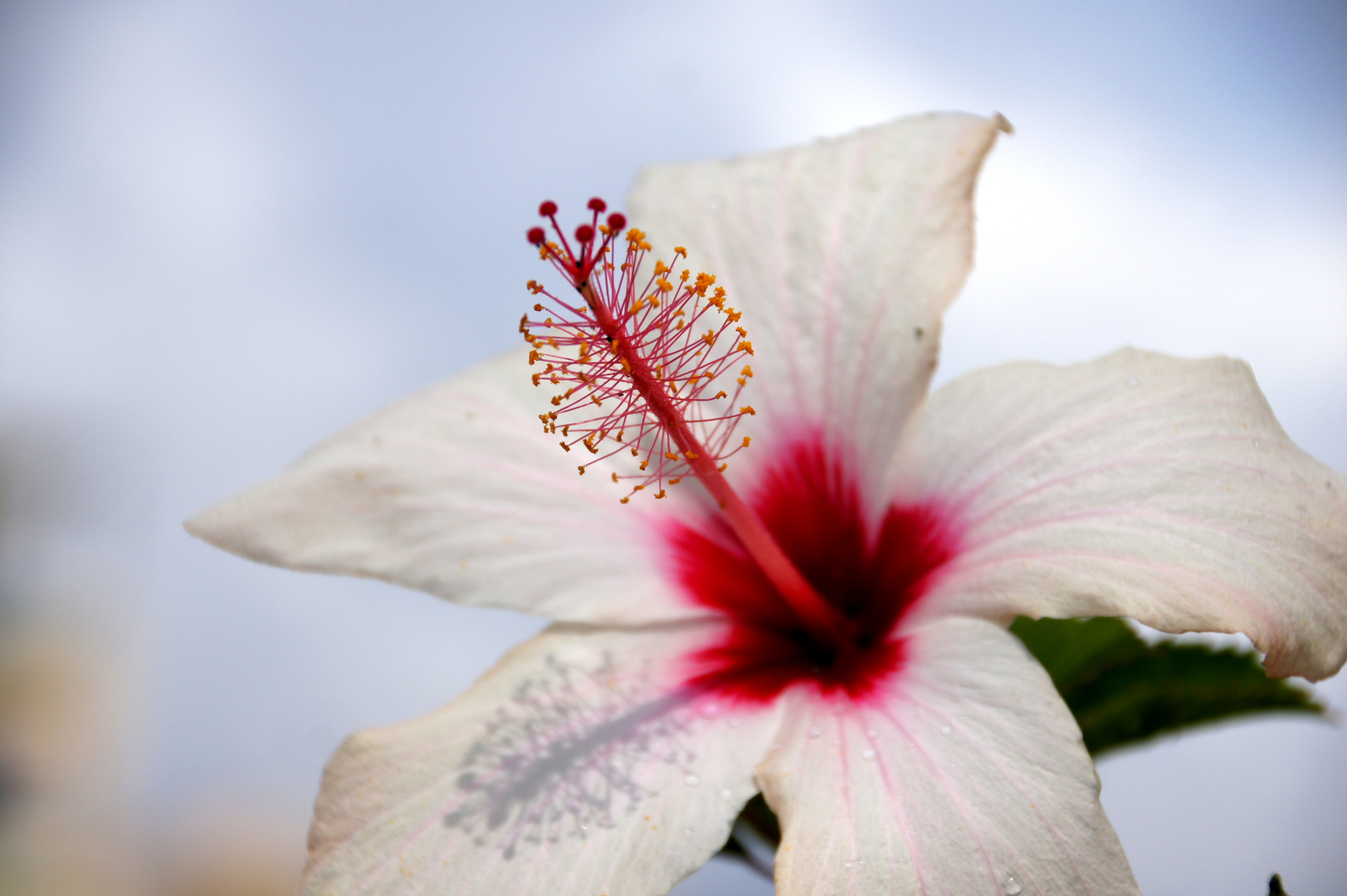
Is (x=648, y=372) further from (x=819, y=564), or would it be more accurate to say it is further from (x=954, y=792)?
(x=954, y=792)

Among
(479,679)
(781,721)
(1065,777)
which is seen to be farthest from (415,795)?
(1065,777)

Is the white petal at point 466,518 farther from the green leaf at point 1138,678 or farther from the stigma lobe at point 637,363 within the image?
the green leaf at point 1138,678

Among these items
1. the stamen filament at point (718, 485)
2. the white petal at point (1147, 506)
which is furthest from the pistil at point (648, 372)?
the white petal at point (1147, 506)

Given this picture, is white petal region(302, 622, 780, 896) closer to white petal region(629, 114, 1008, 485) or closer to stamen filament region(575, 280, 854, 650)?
stamen filament region(575, 280, 854, 650)

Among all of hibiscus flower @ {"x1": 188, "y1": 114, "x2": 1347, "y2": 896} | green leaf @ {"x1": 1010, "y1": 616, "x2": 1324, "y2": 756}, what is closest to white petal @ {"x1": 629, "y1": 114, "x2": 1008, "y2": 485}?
hibiscus flower @ {"x1": 188, "y1": 114, "x2": 1347, "y2": 896}

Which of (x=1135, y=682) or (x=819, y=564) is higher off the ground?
(x=819, y=564)

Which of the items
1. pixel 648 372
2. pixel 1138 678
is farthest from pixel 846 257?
pixel 1138 678

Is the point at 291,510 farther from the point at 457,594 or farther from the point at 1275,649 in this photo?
the point at 1275,649
